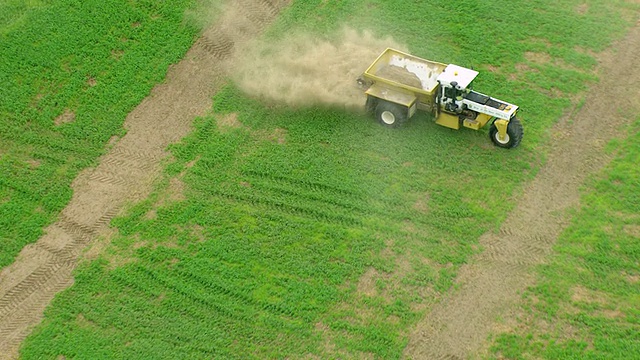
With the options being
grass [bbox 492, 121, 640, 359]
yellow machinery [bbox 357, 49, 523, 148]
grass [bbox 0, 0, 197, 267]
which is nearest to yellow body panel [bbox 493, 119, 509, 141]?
yellow machinery [bbox 357, 49, 523, 148]

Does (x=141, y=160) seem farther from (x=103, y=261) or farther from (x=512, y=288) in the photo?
(x=512, y=288)

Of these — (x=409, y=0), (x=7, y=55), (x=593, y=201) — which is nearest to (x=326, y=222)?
(x=593, y=201)

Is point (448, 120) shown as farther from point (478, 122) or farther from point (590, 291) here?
point (590, 291)

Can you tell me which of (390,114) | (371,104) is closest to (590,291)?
Result: (390,114)

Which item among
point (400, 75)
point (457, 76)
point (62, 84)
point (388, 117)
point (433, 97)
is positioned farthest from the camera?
point (62, 84)

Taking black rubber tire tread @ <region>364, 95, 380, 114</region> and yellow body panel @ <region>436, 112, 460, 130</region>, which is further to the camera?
black rubber tire tread @ <region>364, 95, 380, 114</region>

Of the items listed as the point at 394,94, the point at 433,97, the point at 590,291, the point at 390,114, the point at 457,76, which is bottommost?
the point at 590,291

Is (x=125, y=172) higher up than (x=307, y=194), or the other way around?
(x=307, y=194)

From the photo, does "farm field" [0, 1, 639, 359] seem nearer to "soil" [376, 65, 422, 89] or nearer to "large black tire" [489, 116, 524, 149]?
"large black tire" [489, 116, 524, 149]

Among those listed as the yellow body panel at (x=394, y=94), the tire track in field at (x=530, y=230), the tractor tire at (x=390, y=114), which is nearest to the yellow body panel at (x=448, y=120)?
the yellow body panel at (x=394, y=94)
